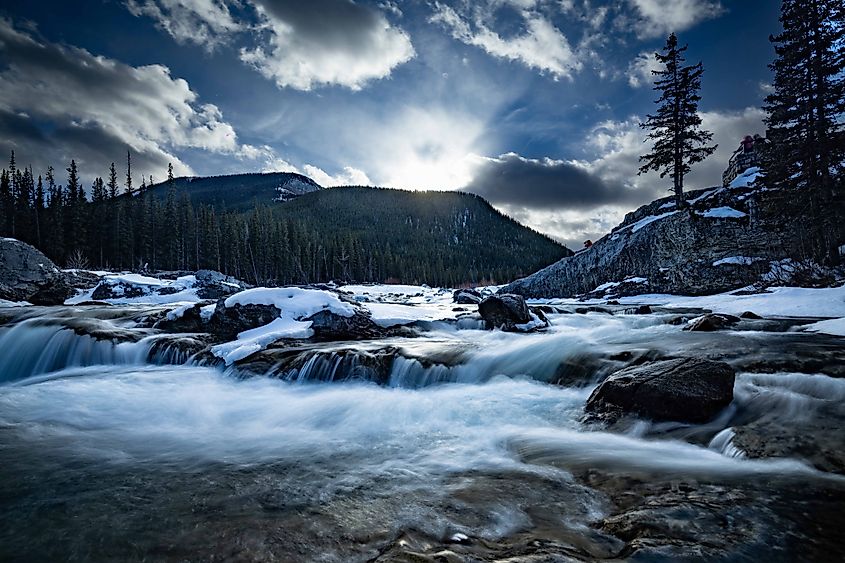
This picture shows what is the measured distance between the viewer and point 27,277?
74.1ft

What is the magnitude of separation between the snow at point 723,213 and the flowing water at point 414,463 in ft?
55.7

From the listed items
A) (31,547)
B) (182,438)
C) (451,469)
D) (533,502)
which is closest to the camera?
(31,547)

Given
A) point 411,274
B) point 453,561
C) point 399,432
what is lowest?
point 399,432

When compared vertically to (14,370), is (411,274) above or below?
above

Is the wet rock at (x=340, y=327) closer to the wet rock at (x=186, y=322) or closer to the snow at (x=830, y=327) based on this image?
the wet rock at (x=186, y=322)

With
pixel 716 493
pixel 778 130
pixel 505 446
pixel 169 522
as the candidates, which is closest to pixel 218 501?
pixel 169 522

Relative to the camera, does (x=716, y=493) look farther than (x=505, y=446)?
No

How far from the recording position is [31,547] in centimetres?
261

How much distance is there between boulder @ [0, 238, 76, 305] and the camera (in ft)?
71.6

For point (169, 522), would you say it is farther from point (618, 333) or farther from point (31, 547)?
point (618, 333)

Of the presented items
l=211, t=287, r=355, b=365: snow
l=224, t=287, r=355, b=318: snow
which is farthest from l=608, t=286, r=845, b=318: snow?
l=211, t=287, r=355, b=365: snow

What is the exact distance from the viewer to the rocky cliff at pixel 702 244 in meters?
19.4

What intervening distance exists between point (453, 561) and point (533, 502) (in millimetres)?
1234

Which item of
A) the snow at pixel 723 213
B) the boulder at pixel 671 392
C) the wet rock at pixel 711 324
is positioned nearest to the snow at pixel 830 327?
the wet rock at pixel 711 324
